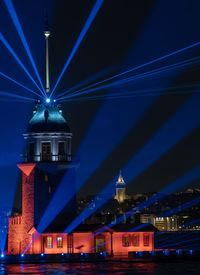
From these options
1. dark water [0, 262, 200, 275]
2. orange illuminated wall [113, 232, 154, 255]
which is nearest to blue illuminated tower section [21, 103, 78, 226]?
orange illuminated wall [113, 232, 154, 255]

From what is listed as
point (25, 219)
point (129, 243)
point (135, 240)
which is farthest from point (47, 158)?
point (135, 240)

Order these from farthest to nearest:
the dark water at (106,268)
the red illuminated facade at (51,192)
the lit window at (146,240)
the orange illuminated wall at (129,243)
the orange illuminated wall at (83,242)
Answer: the lit window at (146,240) < the orange illuminated wall at (129,243) < the red illuminated facade at (51,192) < the orange illuminated wall at (83,242) < the dark water at (106,268)

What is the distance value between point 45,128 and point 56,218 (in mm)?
8617

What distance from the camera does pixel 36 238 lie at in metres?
84.9

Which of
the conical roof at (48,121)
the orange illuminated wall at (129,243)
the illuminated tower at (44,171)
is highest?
the conical roof at (48,121)

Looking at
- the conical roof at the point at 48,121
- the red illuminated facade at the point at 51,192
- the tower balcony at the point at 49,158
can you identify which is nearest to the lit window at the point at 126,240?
the red illuminated facade at the point at 51,192

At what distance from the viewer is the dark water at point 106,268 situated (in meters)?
62.7

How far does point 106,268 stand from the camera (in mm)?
67000

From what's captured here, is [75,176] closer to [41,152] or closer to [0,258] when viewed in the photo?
[41,152]

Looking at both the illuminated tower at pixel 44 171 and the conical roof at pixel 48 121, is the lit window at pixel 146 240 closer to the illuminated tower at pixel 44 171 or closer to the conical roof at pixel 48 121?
the illuminated tower at pixel 44 171

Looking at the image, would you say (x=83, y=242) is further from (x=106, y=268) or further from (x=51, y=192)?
(x=106, y=268)

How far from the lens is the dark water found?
62.7 metres

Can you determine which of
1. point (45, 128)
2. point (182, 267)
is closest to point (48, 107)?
point (45, 128)

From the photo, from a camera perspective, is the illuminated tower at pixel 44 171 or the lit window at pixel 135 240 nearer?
the illuminated tower at pixel 44 171
